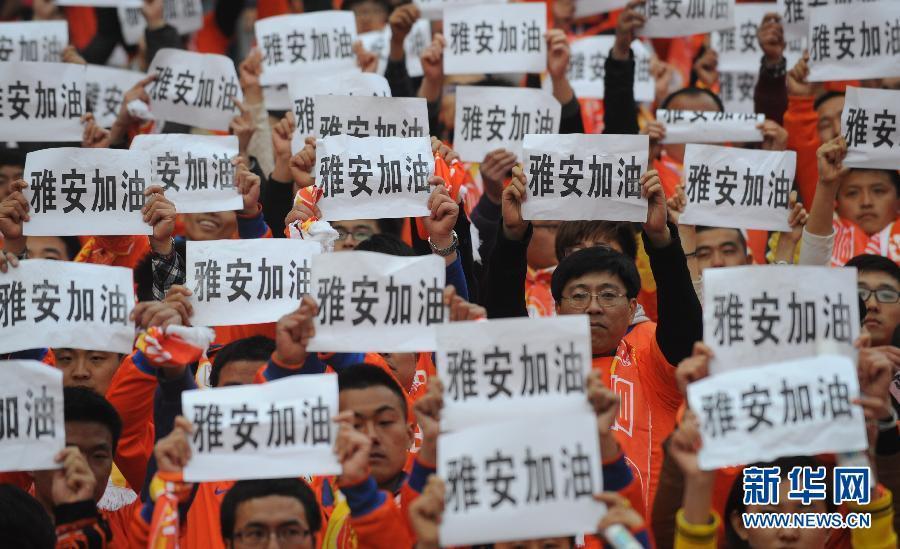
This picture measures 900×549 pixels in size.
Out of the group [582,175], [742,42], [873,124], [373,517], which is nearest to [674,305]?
[582,175]

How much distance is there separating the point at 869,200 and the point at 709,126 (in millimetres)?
881

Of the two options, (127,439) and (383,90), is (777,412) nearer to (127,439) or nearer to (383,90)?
(127,439)

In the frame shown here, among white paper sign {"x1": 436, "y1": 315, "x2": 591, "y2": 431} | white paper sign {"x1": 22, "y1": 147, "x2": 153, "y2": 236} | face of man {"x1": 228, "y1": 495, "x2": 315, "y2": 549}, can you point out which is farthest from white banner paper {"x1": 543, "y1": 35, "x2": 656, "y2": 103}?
face of man {"x1": 228, "y1": 495, "x2": 315, "y2": 549}

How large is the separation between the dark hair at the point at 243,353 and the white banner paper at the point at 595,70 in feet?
10.7

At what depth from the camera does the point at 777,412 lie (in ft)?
11.4

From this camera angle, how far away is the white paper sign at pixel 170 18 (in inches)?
319

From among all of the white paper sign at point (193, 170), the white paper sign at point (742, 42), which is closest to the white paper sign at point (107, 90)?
the white paper sign at point (193, 170)

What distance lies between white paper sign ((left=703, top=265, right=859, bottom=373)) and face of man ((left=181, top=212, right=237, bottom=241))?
2918 mm

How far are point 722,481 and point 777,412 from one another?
3.29ft

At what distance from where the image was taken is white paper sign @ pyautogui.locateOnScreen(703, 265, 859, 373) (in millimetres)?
3666

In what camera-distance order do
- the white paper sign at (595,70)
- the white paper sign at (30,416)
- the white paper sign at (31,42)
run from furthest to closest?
1. the white paper sign at (595,70)
2. the white paper sign at (31,42)
3. the white paper sign at (30,416)

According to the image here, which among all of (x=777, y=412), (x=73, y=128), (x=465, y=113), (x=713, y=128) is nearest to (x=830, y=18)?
(x=713, y=128)

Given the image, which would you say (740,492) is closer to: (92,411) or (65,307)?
(92,411)

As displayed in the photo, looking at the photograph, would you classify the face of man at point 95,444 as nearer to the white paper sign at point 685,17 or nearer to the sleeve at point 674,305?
the sleeve at point 674,305
